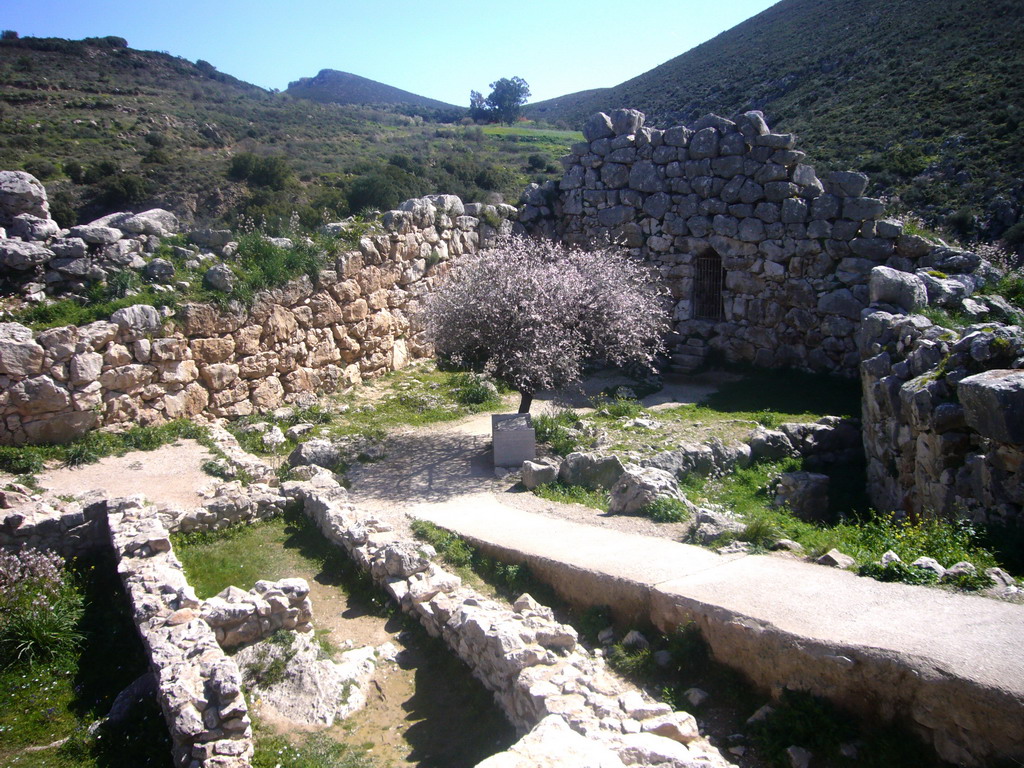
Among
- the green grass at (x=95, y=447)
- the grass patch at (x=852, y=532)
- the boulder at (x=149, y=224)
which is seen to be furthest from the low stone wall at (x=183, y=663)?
the boulder at (x=149, y=224)

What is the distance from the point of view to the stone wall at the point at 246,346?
9.10 m

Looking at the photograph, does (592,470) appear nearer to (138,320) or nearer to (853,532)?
(853,532)

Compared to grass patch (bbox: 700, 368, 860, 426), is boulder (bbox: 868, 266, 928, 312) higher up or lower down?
higher up

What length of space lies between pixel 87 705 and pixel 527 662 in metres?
3.43

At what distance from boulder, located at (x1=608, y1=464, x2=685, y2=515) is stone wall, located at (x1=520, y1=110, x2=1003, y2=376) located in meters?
7.07

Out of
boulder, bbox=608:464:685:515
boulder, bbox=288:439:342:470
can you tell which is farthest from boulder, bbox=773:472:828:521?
boulder, bbox=288:439:342:470

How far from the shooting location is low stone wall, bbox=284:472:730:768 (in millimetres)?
4160

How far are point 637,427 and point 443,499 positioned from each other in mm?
3529

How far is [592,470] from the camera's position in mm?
9312

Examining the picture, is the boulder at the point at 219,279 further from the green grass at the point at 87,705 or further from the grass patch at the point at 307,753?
the grass patch at the point at 307,753

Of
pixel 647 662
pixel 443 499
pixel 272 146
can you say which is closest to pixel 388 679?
pixel 647 662

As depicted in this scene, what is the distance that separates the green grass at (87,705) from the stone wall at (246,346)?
3.42 m

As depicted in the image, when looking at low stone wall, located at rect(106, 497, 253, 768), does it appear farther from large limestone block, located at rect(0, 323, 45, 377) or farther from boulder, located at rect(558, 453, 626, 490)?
boulder, located at rect(558, 453, 626, 490)

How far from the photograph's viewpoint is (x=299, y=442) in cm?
1080
